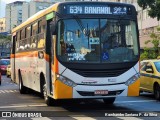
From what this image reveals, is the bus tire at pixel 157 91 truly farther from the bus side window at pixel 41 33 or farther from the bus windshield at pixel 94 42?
the bus side window at pixel 41 33

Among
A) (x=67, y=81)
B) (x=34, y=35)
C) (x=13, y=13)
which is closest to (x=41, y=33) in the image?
(x=34, y=35)

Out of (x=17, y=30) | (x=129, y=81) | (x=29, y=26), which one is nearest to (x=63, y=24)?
(x=129, y=81)

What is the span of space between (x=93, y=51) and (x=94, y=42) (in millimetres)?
271

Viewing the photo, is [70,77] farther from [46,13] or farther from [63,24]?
[46,13]

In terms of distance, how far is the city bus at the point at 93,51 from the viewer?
12.3m

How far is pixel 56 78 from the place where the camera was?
12.5 metres

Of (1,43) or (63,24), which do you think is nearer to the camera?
(63,24)

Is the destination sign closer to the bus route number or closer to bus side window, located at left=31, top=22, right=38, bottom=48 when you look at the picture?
the bus route number

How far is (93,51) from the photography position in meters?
12.5

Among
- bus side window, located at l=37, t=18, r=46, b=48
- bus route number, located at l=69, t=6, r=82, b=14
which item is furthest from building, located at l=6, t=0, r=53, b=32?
bus route number, located at l=69, t=6, r=82, b=14

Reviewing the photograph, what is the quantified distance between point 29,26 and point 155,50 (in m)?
26.4

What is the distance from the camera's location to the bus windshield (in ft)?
40.7

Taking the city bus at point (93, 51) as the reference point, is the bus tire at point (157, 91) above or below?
below

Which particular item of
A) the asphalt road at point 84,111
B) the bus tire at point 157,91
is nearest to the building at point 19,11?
the bus tire at point 157,91
